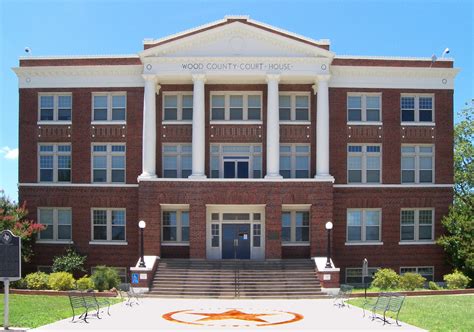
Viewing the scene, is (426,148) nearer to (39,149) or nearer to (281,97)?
(281,97)

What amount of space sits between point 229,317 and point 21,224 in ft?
55.8

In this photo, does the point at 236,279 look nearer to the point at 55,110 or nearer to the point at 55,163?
the point at 55,163

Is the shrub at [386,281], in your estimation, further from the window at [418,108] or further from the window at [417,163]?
the window at [418,108]

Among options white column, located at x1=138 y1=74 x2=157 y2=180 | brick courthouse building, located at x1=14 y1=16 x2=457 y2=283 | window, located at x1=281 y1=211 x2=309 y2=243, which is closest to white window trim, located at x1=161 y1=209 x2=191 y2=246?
brick courthouse building, located at x1=14 y1=16 x2=457 y2=283

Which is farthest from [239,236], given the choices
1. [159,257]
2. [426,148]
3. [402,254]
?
[426,148]

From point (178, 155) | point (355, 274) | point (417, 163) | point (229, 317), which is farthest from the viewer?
point (417, 163)

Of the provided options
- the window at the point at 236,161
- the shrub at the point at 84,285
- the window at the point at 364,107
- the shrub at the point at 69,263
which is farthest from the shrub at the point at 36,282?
the window at the point at 364,107

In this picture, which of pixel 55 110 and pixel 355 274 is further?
pixel 55 110

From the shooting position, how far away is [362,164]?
41.6 m

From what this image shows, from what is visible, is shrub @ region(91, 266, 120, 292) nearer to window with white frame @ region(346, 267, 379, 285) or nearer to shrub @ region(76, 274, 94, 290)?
shrub @ region(76, 274, 94, 290)

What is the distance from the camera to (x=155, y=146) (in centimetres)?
4088

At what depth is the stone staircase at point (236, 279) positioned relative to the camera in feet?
113

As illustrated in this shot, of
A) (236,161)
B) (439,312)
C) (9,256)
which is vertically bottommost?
(439,312)

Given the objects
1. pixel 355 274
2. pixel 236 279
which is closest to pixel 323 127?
pixel 355 274
